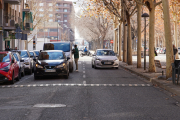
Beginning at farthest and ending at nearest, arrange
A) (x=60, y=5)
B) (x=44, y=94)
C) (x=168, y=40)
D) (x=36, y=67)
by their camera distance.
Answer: (x=60, y=5)
(x=36, y=67)
(x=168, y=40)
(x=44, y=94)

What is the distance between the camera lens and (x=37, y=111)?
7195 mm

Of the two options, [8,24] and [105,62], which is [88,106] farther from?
[8,24]

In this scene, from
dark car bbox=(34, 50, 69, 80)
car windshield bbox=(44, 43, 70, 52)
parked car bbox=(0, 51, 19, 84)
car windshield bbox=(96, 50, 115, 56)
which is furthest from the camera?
car windshield bbox=(96, 50, 115, 56)

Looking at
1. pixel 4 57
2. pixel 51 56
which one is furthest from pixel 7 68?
pixel 51 56

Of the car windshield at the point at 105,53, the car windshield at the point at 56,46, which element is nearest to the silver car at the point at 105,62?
the car windshield at the point at 105,53

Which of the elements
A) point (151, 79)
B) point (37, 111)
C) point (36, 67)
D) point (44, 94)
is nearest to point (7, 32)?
point (36, 67)

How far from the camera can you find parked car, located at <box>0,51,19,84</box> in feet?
42.5

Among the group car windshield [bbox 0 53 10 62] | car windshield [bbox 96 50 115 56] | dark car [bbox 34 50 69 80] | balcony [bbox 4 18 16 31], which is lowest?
dark car [bbox 34 50 69 80]

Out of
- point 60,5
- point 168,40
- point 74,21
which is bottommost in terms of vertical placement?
point 168,40

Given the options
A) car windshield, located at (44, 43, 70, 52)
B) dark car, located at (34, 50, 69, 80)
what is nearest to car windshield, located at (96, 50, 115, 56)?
car windshield, located at (44, 43, 70, 52)

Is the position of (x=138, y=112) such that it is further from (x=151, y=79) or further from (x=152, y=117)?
(x=151, y=79)

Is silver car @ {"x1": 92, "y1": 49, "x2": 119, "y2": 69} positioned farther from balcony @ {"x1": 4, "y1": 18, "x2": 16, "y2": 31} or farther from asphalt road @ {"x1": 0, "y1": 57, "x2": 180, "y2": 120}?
balcony @ {"x1": 4, "y1": 18, "x2": 16, "y2": 31}

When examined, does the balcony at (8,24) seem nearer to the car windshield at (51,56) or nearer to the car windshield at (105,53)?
the car windshield at (105,53)

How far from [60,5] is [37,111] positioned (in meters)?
150
